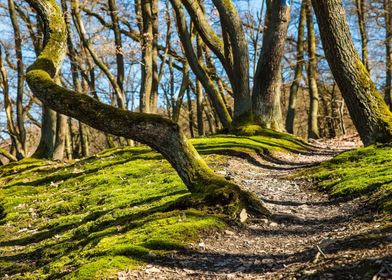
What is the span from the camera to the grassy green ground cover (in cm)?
525

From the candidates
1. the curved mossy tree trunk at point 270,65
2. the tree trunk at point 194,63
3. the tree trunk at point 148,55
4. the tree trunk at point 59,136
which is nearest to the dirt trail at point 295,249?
the curved mossy tree trunk at point 270,65

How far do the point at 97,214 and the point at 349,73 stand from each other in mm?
6545

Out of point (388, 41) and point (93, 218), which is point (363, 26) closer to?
point (388, 41)

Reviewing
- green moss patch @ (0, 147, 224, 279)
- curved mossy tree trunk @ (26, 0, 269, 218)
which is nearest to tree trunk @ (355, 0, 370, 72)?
green moss patch @ (0, 147, 224, 279)

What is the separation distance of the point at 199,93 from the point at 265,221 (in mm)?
22475

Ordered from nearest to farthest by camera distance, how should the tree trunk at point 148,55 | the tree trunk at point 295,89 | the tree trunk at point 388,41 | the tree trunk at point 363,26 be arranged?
the tree trunk at point 148,55 → the tree trunk at point 295,89 → the tree trunk at point 363,26 → the tree trunk at point 388,41

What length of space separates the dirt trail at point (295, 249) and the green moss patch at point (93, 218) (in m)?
0.31

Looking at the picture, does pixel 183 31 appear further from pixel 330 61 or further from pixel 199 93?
pixel 199 93

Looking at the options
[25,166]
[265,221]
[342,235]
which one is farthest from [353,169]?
[25,166]

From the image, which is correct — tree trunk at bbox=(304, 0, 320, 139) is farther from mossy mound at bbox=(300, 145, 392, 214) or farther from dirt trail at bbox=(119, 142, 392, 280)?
dirt trail at bbox=(119, 142, 392, 280)

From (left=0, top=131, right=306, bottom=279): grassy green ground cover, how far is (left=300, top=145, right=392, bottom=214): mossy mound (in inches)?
114

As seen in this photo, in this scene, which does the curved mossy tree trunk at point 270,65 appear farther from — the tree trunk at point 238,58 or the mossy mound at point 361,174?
the mossy mound at point 361,174

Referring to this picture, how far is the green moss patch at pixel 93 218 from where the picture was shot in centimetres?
521

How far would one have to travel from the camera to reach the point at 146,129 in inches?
235
